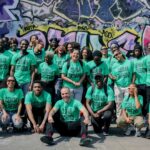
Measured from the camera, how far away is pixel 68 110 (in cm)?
857

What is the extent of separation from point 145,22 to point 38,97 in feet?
25.1

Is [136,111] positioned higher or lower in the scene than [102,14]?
lower

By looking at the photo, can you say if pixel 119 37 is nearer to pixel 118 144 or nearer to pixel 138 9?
pixel 138 9

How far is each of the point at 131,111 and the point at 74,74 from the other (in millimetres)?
1548

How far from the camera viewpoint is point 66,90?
8.52 m

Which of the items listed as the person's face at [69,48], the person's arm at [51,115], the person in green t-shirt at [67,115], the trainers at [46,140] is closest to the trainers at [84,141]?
the trainers at [46,140]

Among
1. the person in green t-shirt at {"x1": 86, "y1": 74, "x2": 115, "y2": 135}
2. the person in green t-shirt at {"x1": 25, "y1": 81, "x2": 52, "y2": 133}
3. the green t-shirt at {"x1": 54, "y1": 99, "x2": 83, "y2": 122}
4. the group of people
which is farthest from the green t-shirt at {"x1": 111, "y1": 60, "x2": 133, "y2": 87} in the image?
the person in green t-shirt at {"x1": 25, "y1": 81, "x2": 52, "y2": 133}

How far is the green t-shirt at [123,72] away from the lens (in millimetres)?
9812

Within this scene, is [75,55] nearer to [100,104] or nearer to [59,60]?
[59,60]

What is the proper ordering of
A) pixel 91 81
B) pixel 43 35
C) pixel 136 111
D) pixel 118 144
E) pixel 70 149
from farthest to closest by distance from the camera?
pixel 43 35, pixel 91 81, pixel 136 111, pixel 118 144, pixel 70 149

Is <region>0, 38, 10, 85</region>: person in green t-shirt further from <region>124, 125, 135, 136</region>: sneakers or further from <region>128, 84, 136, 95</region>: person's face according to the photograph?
<region>124, 125, 135, 136</region>: sneakers

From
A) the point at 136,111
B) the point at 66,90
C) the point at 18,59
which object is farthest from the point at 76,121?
the point at 18,59

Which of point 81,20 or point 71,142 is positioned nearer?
point 71,142

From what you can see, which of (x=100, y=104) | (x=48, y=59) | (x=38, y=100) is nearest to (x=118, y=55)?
(x=100, y=104)
